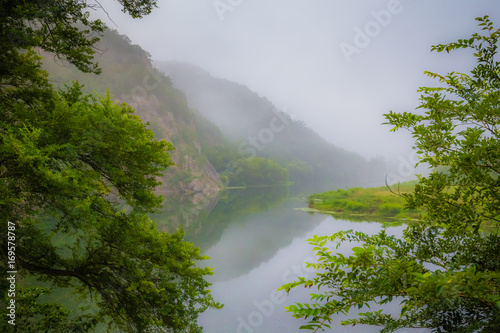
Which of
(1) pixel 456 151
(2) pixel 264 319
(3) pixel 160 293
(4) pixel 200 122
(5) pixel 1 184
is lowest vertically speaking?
(2) pixel 264 319

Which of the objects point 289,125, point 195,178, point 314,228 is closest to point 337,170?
point 289,125

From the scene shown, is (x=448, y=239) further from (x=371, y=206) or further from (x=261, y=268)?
(x=371, y=206)

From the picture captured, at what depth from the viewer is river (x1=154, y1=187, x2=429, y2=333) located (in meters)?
9.42

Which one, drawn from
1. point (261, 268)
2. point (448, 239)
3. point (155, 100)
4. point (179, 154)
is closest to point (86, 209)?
point (448, 239)

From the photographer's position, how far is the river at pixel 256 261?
942 cm

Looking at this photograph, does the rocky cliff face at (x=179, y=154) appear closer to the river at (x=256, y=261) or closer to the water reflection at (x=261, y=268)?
the river at (x=256, y=261)

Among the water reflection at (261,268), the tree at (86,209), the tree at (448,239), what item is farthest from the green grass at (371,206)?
the tree at (448,239)

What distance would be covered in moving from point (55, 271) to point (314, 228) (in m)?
19.9

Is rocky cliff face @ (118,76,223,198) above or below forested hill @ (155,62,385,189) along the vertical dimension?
below

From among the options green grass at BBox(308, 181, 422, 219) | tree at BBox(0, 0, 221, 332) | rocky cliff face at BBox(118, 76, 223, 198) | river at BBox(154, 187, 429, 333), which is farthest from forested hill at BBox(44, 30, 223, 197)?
tree at BBox(0, 0, 221, 332)

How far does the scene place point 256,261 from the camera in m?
16.3

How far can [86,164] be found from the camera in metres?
5.26

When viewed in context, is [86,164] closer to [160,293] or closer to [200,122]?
[160,293]

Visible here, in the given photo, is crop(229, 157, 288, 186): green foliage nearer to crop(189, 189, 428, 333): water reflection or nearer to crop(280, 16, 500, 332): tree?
crop(189, 189, 428, 333): water reflection
